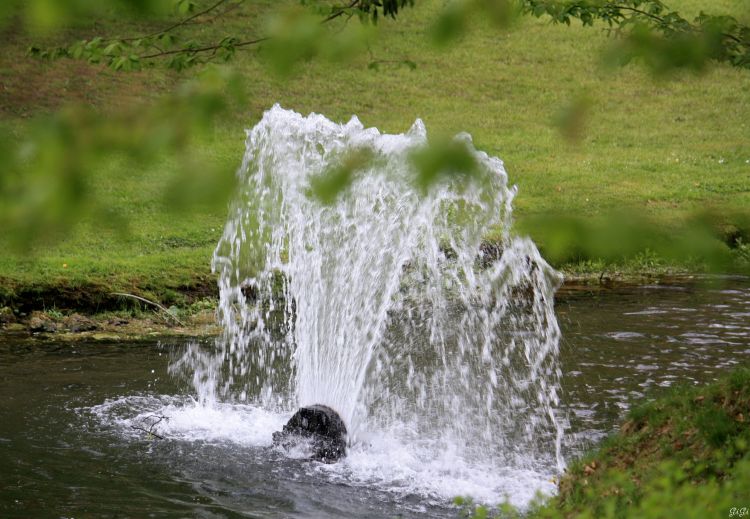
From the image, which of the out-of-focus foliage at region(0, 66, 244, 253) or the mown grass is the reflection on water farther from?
the out-of-focus foliage at region(0, 66, 244, 253)

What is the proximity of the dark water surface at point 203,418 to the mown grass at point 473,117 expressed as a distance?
8.15ft

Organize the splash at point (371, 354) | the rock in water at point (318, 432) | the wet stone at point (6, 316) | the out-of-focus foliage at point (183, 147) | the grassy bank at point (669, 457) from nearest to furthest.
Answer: the out-of-focus foliage at point (183, 147) → the grassy bank at point (669, 457) → the rock in water at point (318, 432) → the splash at point (371, 354) → the wet stone at point (6, 316)

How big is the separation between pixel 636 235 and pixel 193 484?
6.02 m

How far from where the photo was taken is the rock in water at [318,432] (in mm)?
8602

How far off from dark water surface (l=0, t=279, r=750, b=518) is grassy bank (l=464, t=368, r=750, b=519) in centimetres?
127

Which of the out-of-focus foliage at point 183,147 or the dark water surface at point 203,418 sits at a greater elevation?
the out-of-focus foliage at point 183,147

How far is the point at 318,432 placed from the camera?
28.8 feet

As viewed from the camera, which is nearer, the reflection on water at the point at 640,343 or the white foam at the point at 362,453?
the white foam at the point at 362,453

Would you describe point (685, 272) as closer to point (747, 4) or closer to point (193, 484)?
point (193, 484)

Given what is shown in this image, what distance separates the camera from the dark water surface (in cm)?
742

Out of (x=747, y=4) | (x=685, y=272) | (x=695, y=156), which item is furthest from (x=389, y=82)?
(x=747, y=4)

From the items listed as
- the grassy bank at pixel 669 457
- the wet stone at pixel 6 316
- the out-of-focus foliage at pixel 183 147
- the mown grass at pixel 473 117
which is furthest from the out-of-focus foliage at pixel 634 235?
the mown grass at pixel 473 117

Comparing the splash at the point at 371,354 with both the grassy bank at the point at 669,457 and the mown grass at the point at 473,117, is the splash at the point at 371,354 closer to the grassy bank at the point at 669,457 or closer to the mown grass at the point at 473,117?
the grassy bank at the point at 669,457

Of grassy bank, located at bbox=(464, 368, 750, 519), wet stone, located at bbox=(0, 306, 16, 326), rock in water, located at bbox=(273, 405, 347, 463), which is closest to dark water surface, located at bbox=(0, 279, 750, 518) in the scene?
rock in water, located at bbox=(273, 405, 347, 463)
